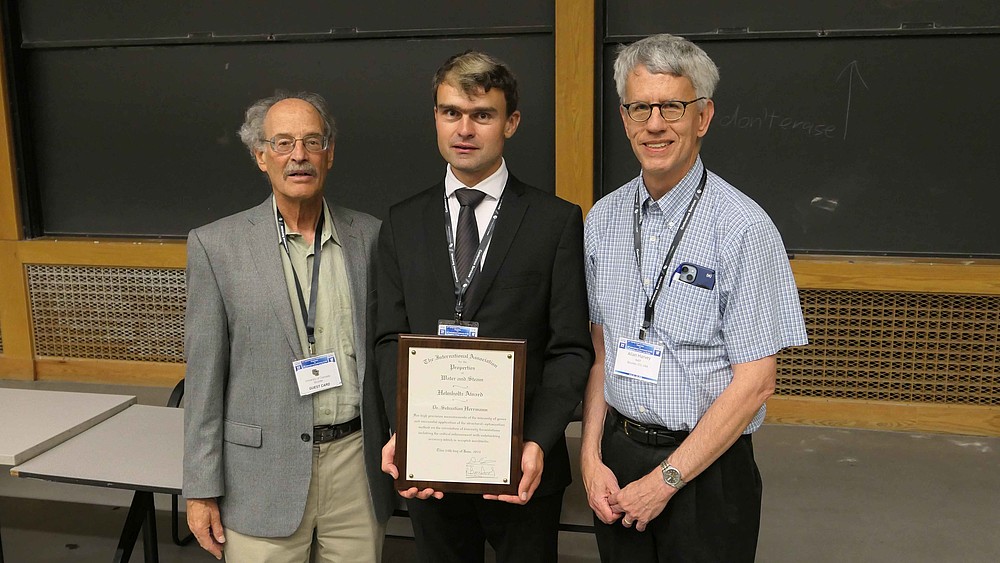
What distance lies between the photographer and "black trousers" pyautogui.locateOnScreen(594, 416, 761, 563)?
183 centimetres

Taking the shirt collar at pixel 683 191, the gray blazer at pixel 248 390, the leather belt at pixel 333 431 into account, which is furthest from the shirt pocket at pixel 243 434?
the shirt collar at pixel 683 191

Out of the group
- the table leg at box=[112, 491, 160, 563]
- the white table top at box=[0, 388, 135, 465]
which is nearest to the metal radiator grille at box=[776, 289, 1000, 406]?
the table leg at box=[112, 491, 160, 563]

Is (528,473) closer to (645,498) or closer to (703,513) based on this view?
(645,498)

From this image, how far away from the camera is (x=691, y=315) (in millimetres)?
1786

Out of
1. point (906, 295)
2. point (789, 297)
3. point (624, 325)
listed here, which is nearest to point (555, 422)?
point (624, 325)

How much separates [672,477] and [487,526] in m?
0.48

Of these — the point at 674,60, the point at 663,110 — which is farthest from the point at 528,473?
the point at 674,60

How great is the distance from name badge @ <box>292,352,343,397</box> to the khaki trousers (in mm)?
166

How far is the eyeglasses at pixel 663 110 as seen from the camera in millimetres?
1754

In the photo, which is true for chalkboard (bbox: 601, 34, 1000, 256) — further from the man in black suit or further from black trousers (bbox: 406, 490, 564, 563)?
black trousers (bbox: 406, 490, 564, 563)

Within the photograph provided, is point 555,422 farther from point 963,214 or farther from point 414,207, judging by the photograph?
point 963,214

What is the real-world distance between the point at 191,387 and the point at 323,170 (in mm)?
641

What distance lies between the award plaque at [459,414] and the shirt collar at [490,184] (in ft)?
1.31

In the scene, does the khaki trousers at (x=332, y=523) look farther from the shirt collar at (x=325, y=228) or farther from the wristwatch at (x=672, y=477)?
the wristwatch at (x=672, y=477)
